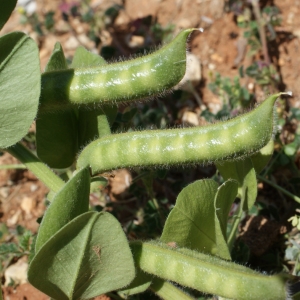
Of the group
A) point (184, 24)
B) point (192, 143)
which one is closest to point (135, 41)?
point (184, 24)

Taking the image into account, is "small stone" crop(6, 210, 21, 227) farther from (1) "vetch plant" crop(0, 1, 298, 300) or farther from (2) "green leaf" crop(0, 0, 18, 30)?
(2) "green leaf" crop(0, 0, 18, 30)

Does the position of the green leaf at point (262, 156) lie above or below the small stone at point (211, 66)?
above

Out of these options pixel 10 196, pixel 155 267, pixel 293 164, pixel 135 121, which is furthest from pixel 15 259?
pixel 293 164

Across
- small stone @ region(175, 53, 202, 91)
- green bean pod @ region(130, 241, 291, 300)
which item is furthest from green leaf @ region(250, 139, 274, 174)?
small stone @ region(175, 53, 202, 91)

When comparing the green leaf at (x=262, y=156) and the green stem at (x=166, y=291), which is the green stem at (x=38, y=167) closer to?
the green stem at (x=166, y=291)

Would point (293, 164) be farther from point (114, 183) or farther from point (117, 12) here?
point (117, 12)

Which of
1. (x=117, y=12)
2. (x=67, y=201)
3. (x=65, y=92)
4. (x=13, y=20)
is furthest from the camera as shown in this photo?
(x=13, y=20)

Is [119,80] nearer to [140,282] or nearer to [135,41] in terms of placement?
[140,282]

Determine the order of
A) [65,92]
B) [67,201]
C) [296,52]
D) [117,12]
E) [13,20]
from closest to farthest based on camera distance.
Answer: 1. [67,201]
2. [65,92]
3. [296,52]
4. [117,12]
5. [13,20]

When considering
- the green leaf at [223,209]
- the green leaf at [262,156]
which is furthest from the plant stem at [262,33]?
the green leaf at [223,209]
